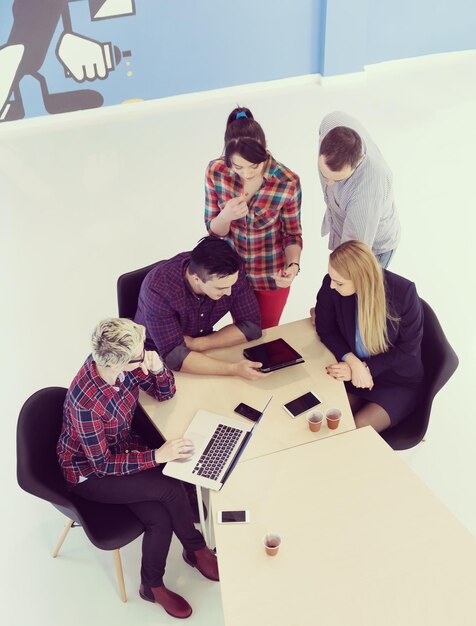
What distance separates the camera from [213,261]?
8.89ft

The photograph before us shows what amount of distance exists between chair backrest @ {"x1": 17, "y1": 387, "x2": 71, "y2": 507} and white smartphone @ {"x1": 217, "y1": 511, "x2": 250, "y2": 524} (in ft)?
1.97

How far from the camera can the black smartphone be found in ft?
8.63

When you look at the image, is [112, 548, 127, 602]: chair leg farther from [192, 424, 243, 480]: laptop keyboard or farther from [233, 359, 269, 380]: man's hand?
[233, 359, 269, 380]: man's hand

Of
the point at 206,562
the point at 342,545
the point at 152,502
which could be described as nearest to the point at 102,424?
the point at 152,502

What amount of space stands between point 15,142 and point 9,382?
3.45 metres

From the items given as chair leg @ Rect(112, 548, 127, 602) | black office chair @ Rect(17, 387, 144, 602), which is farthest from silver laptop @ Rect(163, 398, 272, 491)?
chair leg @ Rect(112, 548, 127, 602)

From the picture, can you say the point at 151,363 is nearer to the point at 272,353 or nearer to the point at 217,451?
the point at 217,451

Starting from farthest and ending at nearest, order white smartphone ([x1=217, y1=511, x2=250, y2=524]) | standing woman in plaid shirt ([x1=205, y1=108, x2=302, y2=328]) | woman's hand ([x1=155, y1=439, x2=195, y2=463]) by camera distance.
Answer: standing woman in plaid shirt ([x1=205, y1=108, x2=302, y2=328]) → woman's hand ([x1=155, y1=439, x2=195, y2=463]) → white smartphone ([x1=217, y1=511, x2=250, y2=524])

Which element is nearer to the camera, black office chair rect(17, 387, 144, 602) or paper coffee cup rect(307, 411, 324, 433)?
black office chair rect(17, 387, 144, 602)

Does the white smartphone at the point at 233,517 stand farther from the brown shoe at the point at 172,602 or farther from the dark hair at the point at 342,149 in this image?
the dark hair at the point at 342,149

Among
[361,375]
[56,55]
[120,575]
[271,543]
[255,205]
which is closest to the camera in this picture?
[271,543]

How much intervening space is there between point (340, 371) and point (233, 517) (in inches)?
34.7

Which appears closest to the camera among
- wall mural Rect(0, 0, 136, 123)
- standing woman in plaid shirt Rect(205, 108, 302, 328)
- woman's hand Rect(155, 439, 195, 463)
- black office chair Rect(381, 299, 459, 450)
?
woman's hand Rect(155, 439, 195, 463)

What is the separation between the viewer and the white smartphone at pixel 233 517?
2244 millimetres
